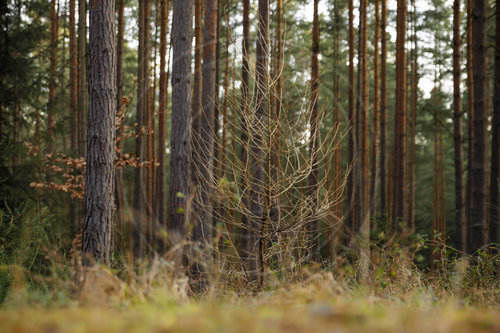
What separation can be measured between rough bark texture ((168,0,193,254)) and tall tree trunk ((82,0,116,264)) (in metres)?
1.85

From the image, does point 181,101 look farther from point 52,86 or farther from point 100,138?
point 52,86

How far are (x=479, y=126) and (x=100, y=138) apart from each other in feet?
19.9

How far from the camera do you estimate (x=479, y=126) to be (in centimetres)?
708

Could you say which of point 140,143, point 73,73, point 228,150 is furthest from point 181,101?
point 73,73

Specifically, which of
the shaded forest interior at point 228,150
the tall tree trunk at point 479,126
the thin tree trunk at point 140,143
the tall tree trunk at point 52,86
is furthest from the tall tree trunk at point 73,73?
the tall tree trunk at point 479,126

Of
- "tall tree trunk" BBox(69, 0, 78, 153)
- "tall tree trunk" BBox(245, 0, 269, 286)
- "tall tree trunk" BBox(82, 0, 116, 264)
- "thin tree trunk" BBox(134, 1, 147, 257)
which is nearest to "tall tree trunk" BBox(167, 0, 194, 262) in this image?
"tall tree trunk" BBox(245, 0, 269, 286)

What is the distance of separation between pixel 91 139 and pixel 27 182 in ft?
13.9

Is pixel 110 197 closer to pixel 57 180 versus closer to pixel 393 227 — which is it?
pixel 57 180

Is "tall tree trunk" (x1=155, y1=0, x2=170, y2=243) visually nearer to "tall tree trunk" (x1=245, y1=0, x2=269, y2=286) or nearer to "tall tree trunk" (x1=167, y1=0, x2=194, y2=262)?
"tall tree trunk" (x1=167, y1=0, x2=194, y2=262)

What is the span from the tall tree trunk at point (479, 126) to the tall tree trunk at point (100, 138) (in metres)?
5.76

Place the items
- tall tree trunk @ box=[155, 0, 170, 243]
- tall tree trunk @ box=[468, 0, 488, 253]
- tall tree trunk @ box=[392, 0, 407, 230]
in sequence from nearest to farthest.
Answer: tall tree trunk @ box=[468, 0, 488, 253]
tall tree trunk @ box=[392, 0, 407, 230]
tall tree trunk @ box=[155, 0, 170, 243]

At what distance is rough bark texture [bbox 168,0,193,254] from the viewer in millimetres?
7098

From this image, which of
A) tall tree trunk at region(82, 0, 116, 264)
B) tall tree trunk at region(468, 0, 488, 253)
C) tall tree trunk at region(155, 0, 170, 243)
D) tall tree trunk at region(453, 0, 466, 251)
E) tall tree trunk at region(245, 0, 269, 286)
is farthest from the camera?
tall tree trunk at region(155, 0, 170, 243)

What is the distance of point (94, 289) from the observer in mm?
2895
